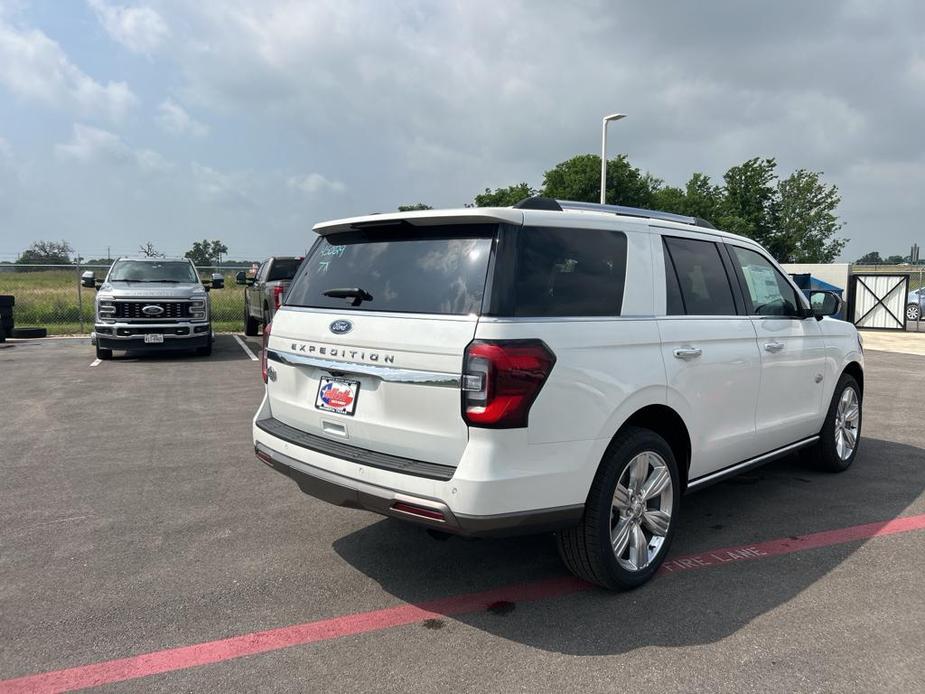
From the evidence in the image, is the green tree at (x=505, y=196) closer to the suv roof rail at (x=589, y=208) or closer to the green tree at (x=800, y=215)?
the green tree at (x=800, y=215)

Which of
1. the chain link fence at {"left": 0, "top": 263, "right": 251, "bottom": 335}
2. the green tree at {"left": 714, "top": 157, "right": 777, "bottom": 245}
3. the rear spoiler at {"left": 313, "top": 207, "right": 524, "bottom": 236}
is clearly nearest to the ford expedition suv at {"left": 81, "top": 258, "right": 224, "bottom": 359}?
the chain link fence at {"left": 0, "top": 263, "right": 251, "bottom": 335}

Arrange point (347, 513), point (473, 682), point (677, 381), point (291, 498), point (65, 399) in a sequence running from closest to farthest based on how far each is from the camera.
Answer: point (473, 682), point (677, 381), point (347, 513), point (291, 498), point (65, 399)

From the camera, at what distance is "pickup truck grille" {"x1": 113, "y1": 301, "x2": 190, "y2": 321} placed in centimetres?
1274

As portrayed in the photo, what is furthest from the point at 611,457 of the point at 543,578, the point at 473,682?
the point at 473,682

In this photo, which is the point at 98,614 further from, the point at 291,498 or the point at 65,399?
the point at 65,399

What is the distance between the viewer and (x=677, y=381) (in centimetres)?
367

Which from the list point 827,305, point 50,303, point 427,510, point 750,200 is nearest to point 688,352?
point 427,510

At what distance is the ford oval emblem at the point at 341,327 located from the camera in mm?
3410

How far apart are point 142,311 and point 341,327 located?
10737 mm

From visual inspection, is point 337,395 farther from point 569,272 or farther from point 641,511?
point 641,511

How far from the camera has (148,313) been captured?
1281 centimetres

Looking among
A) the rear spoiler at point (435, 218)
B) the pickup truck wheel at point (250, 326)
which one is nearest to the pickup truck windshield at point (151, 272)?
the pickup truck wheel at point (250, 326)

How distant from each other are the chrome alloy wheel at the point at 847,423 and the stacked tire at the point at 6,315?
1776 cm

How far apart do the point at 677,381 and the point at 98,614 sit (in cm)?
309
